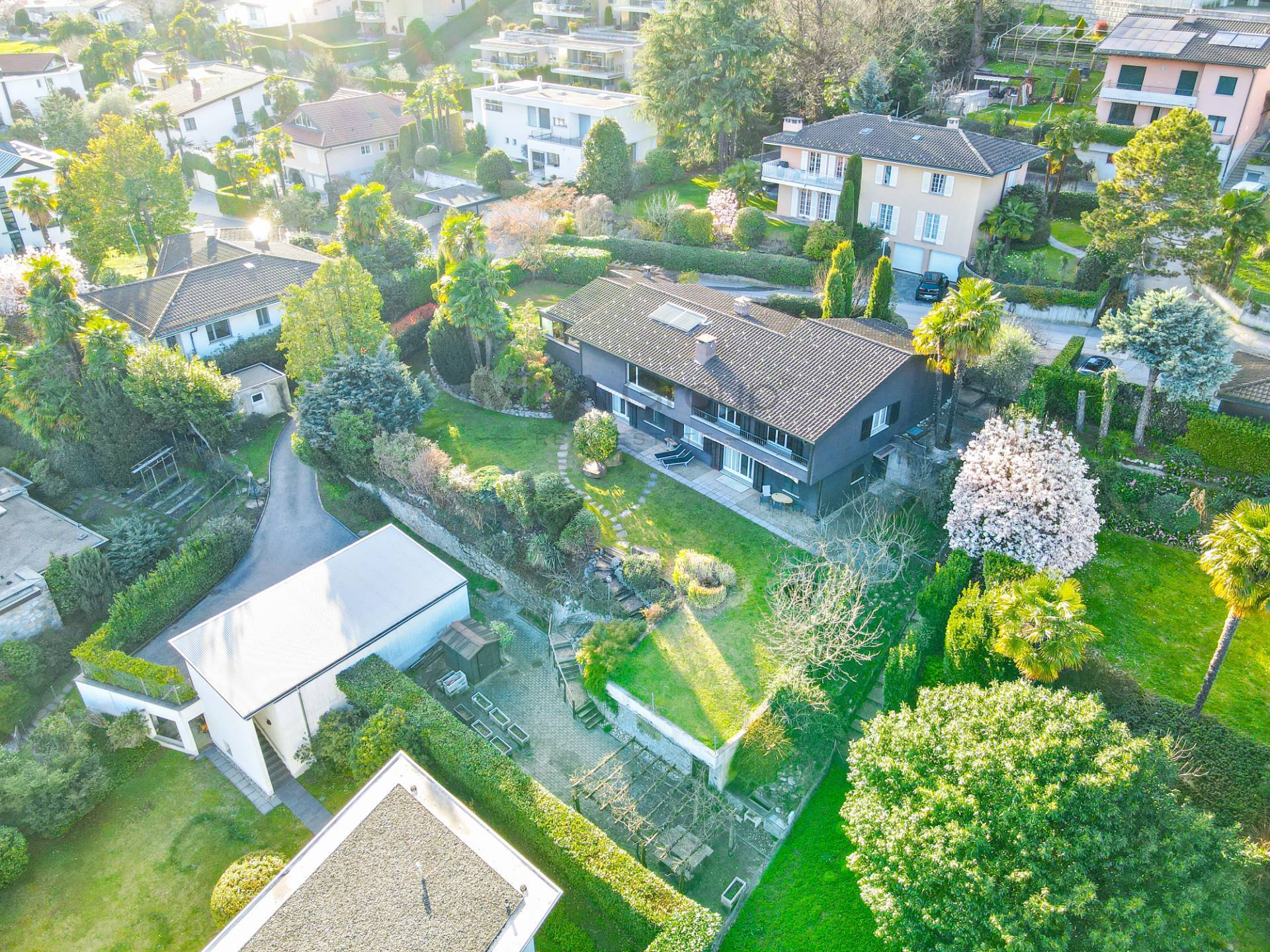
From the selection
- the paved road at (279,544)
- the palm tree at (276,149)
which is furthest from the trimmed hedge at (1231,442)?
the palm tree at (276,149)

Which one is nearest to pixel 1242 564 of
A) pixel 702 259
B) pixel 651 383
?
pixel 651 383

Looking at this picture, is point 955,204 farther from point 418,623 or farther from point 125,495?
point 125,495

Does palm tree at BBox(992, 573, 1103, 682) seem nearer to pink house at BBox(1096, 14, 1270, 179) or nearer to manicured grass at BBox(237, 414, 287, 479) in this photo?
manicured grass at BBox(237, 414, 287, 479)

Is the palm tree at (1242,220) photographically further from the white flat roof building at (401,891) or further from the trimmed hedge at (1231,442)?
the white flat roof building at (401,891)

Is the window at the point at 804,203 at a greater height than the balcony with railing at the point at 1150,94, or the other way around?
the balcony with railing at the point at 1150,94

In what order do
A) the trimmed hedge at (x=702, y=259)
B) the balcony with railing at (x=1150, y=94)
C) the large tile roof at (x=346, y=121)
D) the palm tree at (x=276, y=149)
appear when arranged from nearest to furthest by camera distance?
the trimmed hedge at (x=702, y=259) < the balcony with railing at (x=1150, y=94) < the palm tree at (x=276, y=149) < the large tile roof at (x=346, y=121)

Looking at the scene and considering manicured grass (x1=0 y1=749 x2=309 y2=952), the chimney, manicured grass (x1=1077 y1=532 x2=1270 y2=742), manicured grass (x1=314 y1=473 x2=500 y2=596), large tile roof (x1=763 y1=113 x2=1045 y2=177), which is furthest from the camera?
large tile roof (x1=763 y1=113 x2=1045 y2=177)

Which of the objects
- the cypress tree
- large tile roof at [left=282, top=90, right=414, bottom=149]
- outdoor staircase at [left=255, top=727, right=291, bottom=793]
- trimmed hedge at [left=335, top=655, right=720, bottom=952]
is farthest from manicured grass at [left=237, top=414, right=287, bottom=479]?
large tile roof at [left=282, top=90, right=414, bottom=149]

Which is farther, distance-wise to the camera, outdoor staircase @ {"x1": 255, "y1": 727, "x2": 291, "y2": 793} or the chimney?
the chimney
